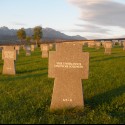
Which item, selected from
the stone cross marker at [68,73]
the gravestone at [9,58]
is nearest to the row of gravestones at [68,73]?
the stone cross marker at [68,73]

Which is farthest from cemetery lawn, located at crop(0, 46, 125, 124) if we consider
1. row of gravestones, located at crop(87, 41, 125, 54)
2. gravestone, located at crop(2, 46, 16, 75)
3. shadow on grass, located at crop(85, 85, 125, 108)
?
row of gravestones, located at crop(87, 41, 125, 54)

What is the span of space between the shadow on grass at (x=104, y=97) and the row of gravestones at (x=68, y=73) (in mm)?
772

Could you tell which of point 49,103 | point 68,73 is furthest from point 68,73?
point 49,103

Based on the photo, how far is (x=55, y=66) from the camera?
33.0 feet

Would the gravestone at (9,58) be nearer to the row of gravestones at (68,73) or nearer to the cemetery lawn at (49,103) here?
the cemetery lawn at (49,103)

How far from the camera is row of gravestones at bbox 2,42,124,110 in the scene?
10000 mm

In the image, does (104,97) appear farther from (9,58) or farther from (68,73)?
(9,58)

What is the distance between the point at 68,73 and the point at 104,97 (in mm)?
2352

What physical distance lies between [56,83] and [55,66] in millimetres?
486

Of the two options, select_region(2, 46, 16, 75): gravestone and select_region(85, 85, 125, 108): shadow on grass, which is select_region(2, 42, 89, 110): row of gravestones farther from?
select_region(2, 46, 16, 75): gravestone

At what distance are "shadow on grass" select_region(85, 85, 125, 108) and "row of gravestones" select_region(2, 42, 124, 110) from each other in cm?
77

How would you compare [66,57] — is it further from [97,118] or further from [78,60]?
[97,118]

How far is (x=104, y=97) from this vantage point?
1184 centimetres

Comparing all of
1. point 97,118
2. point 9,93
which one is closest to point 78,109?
point 97,118
